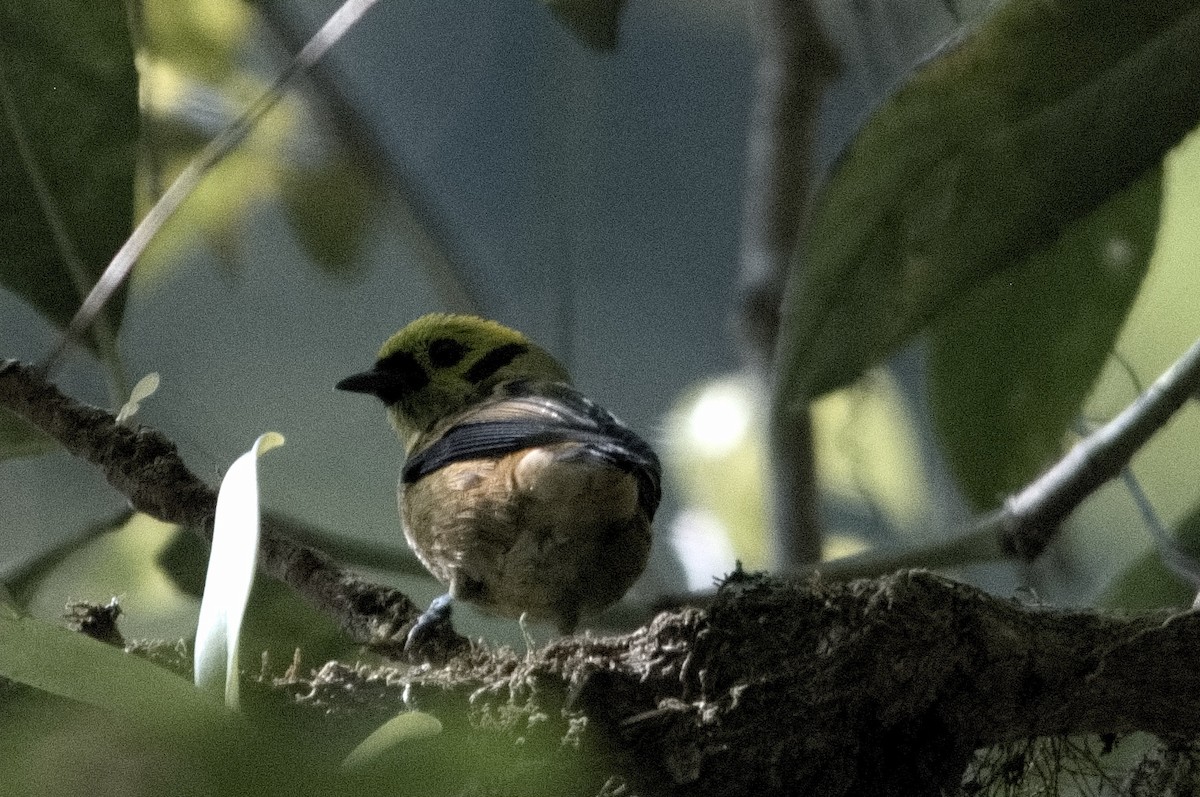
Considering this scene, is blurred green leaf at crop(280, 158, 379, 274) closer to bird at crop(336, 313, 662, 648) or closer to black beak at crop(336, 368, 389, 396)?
black beak at crop(336, 368, 389, 396)

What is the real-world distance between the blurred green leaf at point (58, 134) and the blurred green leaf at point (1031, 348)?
1020 millimetres

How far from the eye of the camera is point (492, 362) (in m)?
2.21

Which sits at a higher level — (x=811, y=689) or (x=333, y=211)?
(x=333, y=211)

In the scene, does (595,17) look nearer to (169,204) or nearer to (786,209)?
(169,204)

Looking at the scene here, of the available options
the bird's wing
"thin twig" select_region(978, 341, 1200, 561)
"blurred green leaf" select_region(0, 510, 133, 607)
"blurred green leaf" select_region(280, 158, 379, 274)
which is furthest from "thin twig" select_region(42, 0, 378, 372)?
"blurred green leaf" select_region(280, 158, 379, 274)

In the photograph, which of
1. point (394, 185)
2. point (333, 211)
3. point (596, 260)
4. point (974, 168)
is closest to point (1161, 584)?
point (974, 168)

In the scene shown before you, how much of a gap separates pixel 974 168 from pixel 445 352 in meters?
0.98

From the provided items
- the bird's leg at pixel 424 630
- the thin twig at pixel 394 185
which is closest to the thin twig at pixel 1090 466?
the bird's leg at pixel 424 630

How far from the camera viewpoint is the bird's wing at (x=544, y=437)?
4.97 ft

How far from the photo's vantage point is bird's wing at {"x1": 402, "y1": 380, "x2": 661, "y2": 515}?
4.97ft

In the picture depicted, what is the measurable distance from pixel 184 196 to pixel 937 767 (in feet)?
3.30

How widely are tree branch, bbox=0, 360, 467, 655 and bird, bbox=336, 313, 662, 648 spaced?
0.29ft

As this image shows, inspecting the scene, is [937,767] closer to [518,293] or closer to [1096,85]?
[1096,85]

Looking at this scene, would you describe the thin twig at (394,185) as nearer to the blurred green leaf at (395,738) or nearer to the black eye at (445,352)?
the black eye at (445,352)
